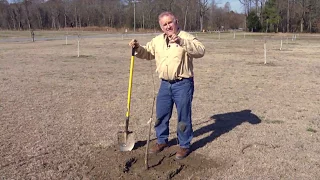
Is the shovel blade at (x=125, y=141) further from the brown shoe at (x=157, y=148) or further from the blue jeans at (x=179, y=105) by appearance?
the blue jeans at (x=179, y=105)

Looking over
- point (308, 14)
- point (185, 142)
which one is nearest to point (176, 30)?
point (185, 142)

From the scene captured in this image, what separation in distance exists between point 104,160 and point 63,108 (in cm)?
339

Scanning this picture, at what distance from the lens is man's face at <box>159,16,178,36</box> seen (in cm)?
432

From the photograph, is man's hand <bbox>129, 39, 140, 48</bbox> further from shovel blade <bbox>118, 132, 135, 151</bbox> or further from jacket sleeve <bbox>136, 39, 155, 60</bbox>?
shovel blade <bbox>118, 132, 135, 151</bbox>

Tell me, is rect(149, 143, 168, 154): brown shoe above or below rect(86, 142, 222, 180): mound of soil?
above

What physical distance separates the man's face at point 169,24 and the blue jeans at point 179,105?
71cm

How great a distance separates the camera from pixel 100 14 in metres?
96.8

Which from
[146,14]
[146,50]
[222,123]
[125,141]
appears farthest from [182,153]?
[146,14]

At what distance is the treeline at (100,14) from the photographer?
3433 inches

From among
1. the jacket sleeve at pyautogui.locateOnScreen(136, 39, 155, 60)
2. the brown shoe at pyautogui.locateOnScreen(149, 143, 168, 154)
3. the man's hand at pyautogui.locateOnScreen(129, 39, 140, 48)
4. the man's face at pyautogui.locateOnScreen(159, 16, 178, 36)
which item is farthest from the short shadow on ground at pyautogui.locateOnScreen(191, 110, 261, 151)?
the man's face at pyautogui.locateOnScreen(159, 16, 178, 36)

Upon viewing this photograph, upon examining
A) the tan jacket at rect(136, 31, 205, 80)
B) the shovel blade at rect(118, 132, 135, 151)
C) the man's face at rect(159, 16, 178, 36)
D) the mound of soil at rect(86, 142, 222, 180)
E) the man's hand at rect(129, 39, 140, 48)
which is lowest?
the mound of soil at rect(86, 142, 222, 180)

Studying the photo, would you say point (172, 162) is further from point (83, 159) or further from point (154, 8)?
point (154, 8)

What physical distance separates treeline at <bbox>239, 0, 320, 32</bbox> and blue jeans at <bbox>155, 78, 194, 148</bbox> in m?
79.8

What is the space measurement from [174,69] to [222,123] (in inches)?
104
